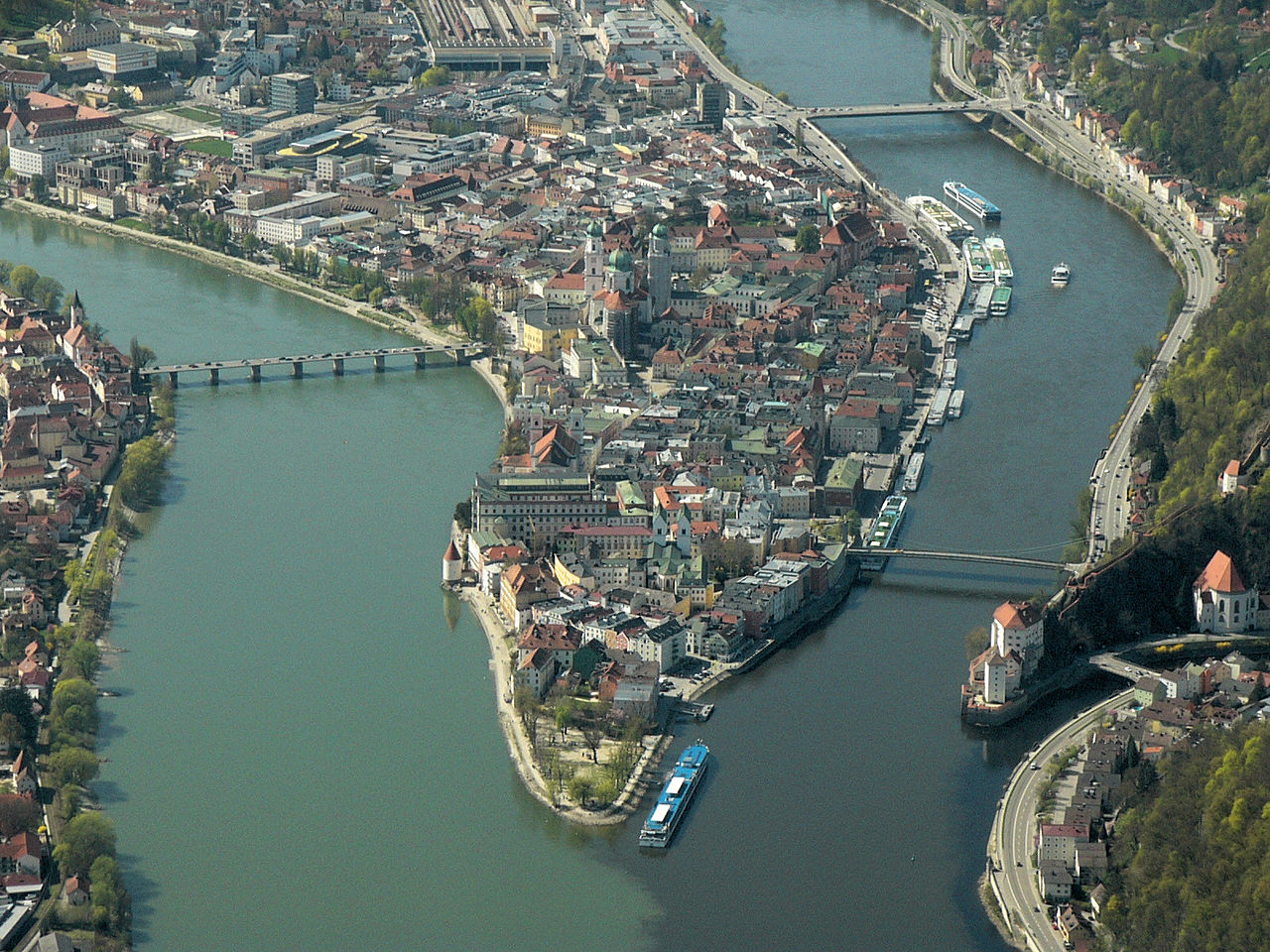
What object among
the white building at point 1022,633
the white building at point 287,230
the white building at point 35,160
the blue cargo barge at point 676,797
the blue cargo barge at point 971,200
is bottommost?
the white building at point 35,160

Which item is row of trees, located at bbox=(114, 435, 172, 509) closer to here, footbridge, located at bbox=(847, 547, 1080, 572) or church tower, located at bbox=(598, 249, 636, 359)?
church tower, located at bbox=(598, 249, 636, 359)

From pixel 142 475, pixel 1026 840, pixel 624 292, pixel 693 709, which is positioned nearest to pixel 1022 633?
pixel 693 709

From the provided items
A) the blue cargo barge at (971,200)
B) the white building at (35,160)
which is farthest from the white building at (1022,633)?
the white building at (35,160)

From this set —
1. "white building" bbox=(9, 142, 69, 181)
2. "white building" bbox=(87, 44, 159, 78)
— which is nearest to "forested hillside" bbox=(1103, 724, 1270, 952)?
"white building" bbox=(9, 142, 69, 181)

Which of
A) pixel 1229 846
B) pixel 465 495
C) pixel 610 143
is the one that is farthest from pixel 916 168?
pixel 1229 846

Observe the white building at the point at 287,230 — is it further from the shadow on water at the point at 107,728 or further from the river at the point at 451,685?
the shadow on water at the point at 107,728
